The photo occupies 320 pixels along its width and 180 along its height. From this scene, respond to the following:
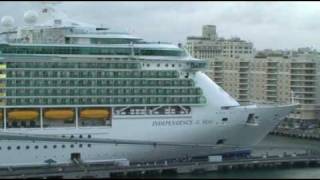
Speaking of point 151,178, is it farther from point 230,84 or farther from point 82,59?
point 230,84

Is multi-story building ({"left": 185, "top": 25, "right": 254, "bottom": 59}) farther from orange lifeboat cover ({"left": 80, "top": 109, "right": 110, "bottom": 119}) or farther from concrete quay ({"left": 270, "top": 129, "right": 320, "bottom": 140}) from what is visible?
orange lifeboat cover ({"left": 80, "top": 109, "right": 110, "bottom": 119})

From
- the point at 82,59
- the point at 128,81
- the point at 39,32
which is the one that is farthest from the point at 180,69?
the point at 39,32

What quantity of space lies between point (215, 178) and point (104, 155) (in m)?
4.19

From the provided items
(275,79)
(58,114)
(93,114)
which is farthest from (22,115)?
(275,79)

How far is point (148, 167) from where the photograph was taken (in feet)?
81.4

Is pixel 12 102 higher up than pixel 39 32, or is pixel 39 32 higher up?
pixel 39 32

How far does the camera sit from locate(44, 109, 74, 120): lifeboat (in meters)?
24.9

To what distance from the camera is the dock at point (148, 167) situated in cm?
2358

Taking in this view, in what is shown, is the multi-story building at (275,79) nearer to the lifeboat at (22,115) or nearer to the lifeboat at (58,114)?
the lifeboat at (58,114)

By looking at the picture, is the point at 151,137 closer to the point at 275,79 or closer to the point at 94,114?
the point at 94,114

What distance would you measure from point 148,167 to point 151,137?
49.6 inches

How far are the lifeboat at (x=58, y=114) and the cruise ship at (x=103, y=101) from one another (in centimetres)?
4

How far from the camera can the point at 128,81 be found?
1016 inches

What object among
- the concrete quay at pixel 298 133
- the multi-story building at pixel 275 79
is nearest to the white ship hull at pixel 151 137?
the concrete quay at pixel 298 133
